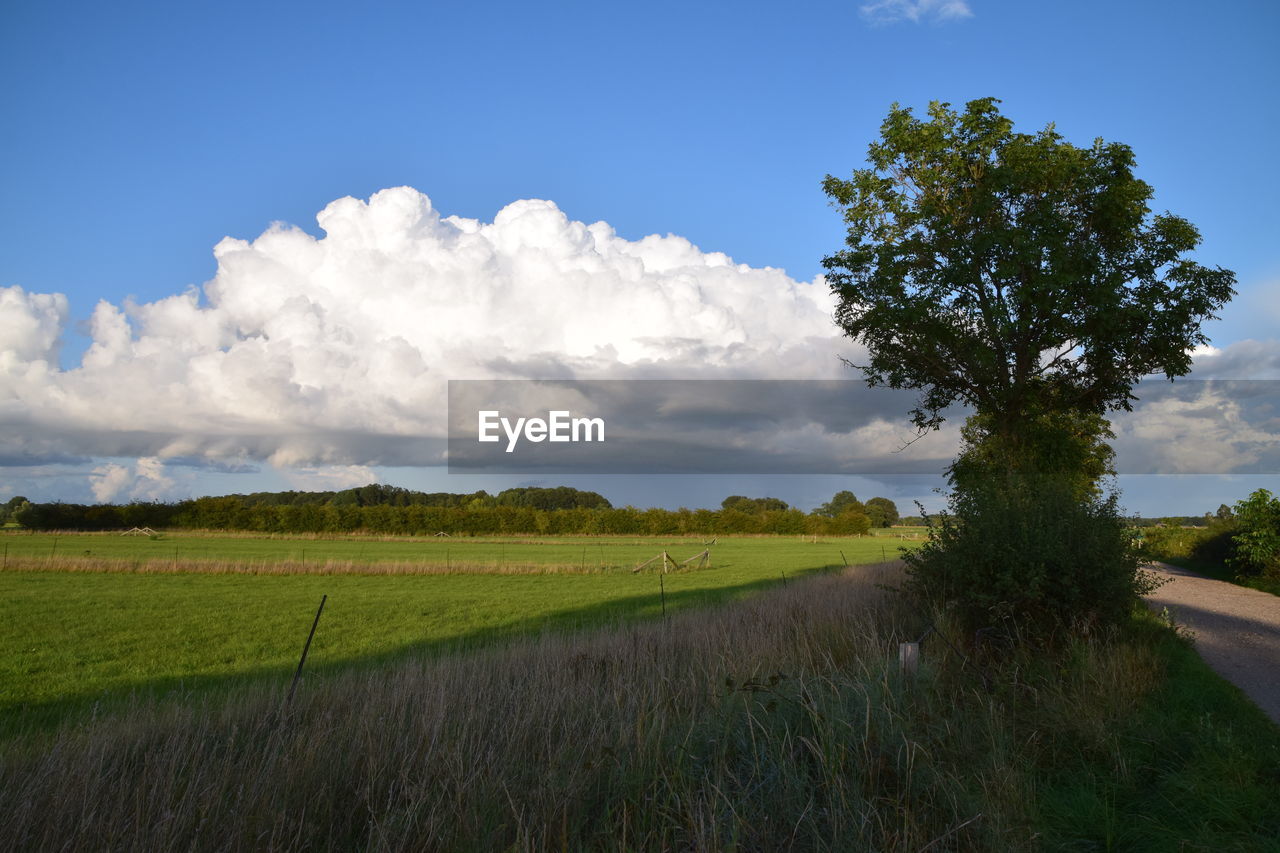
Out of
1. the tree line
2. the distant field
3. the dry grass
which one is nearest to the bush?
the distant field

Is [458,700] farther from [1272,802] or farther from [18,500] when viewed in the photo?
[18,500]

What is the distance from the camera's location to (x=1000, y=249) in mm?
19078

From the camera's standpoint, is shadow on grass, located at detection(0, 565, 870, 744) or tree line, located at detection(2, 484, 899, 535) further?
tree line, located at detection(2, 484, 899, 535)

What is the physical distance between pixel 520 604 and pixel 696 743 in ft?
68.5

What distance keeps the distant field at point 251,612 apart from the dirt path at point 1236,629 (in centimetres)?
905

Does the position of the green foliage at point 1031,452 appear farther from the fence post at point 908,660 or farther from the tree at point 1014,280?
the fence post at point 908,660

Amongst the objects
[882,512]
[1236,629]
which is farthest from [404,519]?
[882,512]

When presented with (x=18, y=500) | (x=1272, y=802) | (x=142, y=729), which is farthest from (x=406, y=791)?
(x=18, y=500)

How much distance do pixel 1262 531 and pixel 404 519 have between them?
91.5 m

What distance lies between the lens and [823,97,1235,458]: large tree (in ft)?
61.6

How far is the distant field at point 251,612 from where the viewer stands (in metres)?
13.7

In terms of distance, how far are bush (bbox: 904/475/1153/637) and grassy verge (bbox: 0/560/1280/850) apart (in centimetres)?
108

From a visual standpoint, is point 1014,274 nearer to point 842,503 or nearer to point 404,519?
point 404,519

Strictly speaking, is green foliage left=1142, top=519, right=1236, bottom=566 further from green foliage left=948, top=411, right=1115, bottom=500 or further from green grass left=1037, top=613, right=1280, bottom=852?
green grass left=1037, top=613, right=1280, bottom=852
